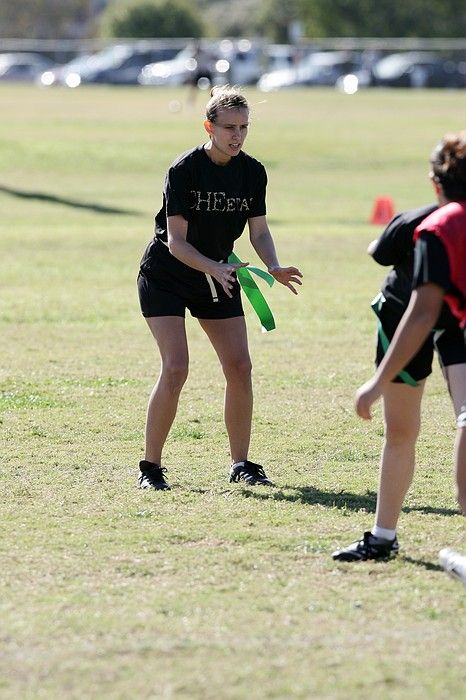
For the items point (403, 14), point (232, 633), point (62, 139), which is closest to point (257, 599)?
point (232, 633)

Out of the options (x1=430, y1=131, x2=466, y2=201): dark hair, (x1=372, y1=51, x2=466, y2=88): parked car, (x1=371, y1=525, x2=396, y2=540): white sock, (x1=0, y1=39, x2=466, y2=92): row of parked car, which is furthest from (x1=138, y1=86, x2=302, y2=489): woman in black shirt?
(x1=372, y1=51, x2=466, y2=88): parked car

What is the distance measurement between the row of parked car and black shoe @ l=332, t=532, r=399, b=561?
4650 cm

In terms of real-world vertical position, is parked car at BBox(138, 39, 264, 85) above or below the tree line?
below

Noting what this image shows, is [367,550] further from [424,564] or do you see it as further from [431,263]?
[431,263]

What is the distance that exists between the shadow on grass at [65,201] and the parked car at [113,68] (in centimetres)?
3443

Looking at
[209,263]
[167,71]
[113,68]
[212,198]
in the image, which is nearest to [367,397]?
[209,263]

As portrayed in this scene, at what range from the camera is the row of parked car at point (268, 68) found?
179ft

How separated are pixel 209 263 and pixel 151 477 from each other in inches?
46.7

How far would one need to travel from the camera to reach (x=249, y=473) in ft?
22.6

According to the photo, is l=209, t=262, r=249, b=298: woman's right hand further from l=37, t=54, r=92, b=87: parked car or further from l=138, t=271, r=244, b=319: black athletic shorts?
l=37, t=54, r=92, b=87: parked car

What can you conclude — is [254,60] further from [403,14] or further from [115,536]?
[115,536]

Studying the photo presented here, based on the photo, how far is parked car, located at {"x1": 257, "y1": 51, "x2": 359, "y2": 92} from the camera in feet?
183

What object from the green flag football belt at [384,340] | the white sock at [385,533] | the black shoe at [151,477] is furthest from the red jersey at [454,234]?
the black shoe at [151,477]

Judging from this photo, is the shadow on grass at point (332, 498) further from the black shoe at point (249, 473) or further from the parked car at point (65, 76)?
the parked car at point (65, 76)
